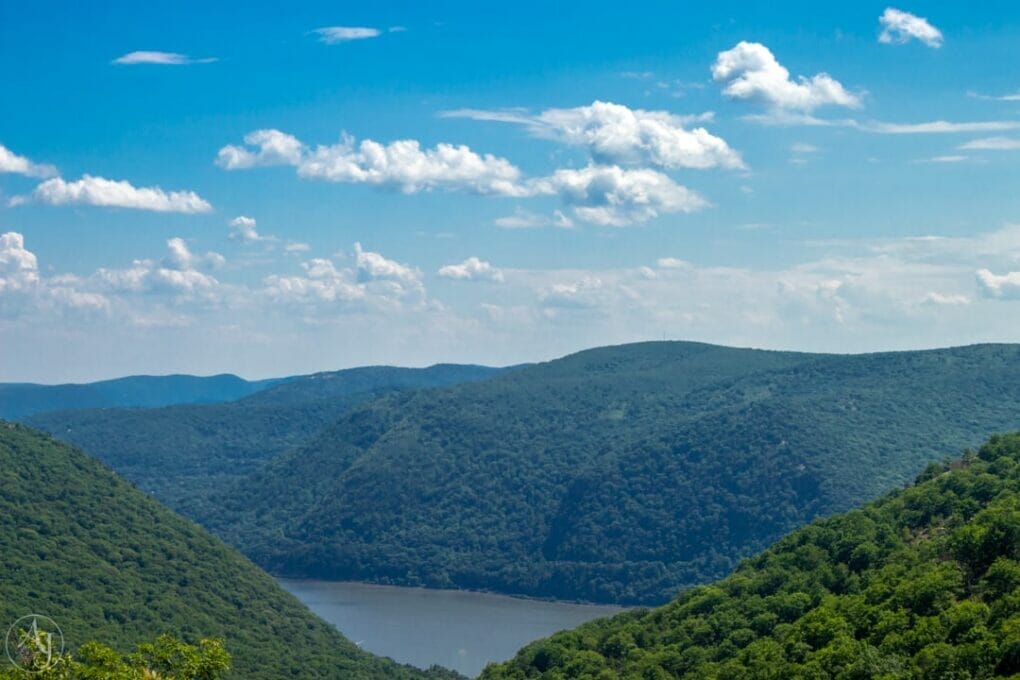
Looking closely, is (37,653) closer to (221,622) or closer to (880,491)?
(221,622)

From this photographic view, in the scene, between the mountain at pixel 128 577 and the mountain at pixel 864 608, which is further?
the mountain at pixel 128 577

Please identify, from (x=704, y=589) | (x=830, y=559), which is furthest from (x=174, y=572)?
(x=830, y=559)

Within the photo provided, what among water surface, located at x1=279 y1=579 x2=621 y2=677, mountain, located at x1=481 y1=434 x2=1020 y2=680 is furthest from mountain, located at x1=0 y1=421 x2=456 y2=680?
mountain, located at x1=481 y1=434 x2=1020 y2=680

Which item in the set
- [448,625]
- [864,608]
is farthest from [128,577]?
[864,608]

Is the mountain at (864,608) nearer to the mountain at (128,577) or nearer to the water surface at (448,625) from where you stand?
the mountain at (128,577)

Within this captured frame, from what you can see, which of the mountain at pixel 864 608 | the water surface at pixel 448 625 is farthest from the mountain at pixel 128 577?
the mountain at pixel 864 608

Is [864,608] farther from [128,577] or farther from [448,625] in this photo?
[448,625]
